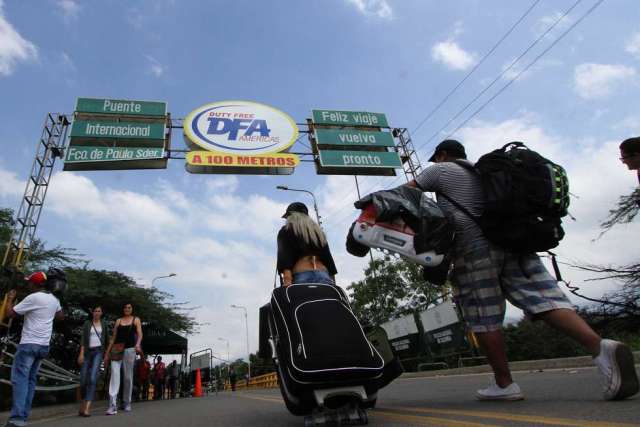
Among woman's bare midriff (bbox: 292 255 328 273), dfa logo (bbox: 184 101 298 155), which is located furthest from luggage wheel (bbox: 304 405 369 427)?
dfa logo (bbox: 184 101 298 155)

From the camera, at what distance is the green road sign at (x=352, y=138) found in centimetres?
1611

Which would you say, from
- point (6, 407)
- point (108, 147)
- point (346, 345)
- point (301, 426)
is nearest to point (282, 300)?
point (346, 345)

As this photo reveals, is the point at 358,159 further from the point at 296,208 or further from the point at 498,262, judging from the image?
the point at 498,262

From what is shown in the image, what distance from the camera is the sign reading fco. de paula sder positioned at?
563 inches

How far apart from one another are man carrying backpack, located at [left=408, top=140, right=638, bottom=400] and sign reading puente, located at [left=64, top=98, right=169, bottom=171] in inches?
Result: 499

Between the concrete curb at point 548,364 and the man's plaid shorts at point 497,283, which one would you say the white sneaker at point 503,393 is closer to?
the man's plaid shorts at point 497,283

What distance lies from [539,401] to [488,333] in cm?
50

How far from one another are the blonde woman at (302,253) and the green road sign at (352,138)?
504 inches

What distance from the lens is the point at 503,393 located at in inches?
116

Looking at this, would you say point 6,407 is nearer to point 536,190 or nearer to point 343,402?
point 343,402

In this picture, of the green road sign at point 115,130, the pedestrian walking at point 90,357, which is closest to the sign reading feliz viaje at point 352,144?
the green road sign at point 115,130

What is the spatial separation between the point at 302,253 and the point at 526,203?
1575 mm

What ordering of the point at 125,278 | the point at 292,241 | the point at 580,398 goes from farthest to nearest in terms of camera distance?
the point at 125,278
the point at 292,241
the point at 580,398

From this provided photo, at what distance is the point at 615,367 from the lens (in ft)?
7.84
